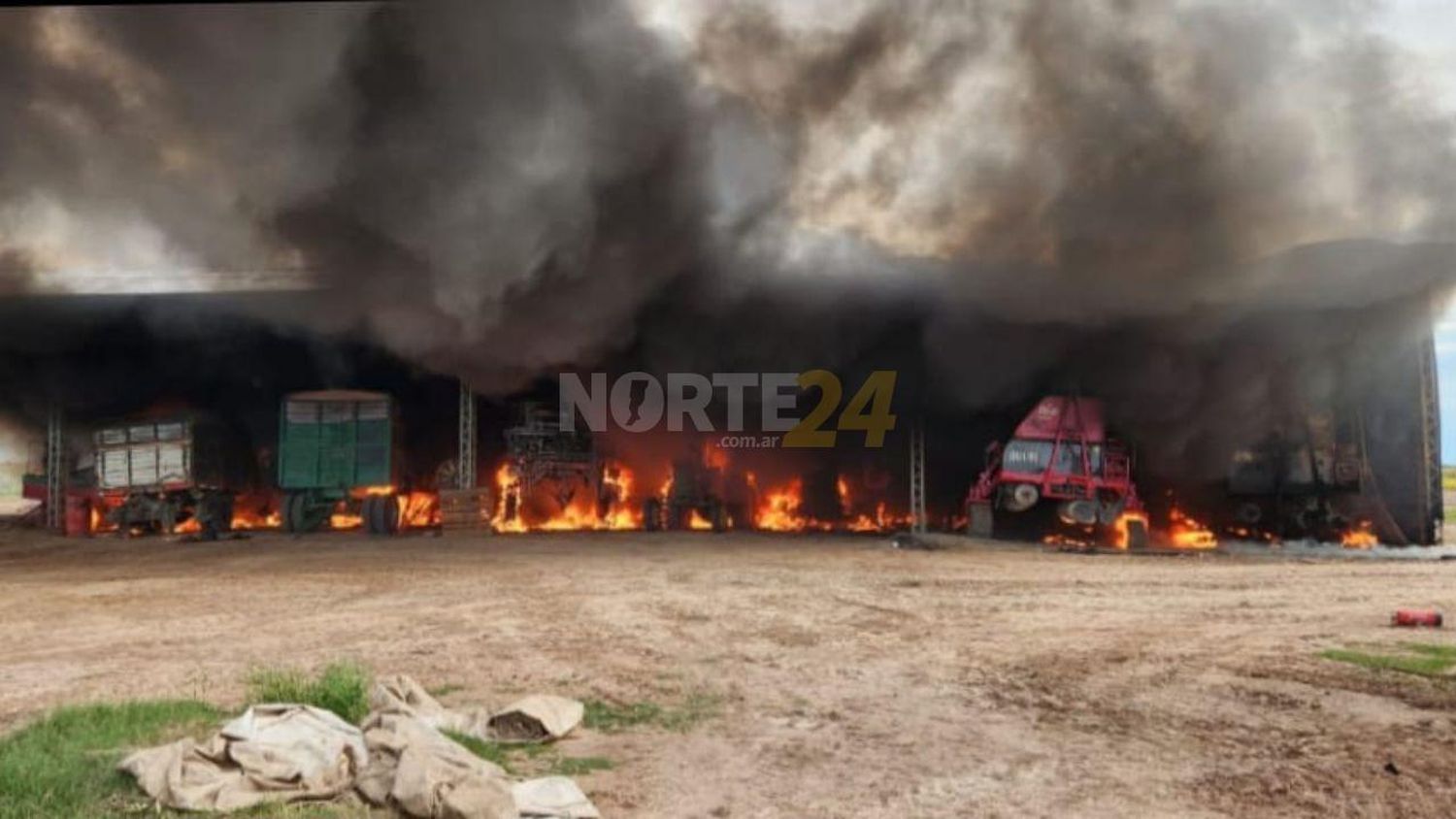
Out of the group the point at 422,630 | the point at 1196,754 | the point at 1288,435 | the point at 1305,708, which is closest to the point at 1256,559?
the point at 1288,435

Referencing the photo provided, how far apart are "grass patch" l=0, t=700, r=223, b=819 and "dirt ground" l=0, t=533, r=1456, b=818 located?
715 mm

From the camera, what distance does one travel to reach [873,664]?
6949 mm

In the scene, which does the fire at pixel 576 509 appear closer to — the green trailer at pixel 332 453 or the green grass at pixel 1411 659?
the green trailer at pixel 332 453

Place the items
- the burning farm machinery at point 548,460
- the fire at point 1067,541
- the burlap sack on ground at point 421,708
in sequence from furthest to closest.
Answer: the burning farm machinery at point 548,460
the fire at point 1067,541
the burlap sack on ground at point 421,708

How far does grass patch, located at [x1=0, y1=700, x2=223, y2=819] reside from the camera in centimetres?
376

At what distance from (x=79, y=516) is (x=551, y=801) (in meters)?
21.9

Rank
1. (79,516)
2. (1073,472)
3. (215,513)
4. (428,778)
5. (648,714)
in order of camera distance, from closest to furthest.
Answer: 1. (428,778)
2. (648,714)
3. (1073,472)
4. (215,513)
5. (79,516)

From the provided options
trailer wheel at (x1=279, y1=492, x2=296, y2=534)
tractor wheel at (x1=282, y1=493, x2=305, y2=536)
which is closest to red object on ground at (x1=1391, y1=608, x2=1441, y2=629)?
tractor wheel at (x1=282, y1=493, x2=305, y2=536)

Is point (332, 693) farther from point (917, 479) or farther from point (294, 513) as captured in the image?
point (917, 479)

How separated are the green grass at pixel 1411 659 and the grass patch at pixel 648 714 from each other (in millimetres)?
4644

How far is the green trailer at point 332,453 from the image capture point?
20.6 meters

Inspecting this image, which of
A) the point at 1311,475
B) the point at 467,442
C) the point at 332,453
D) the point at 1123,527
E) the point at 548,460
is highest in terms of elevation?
the point at 467,442

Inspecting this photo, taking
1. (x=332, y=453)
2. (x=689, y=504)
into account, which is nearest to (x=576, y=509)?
(x=689, y=504)

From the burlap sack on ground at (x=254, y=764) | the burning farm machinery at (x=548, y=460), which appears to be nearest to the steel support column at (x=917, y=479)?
the burning farm machinery at (x=548, y=460)
